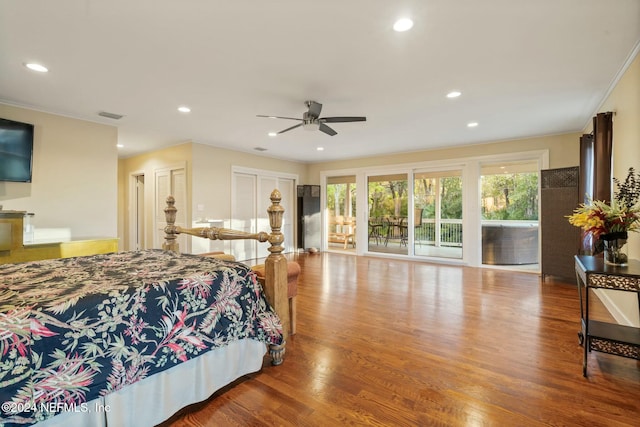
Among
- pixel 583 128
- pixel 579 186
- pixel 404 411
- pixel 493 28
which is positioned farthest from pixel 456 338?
pixel 583 128

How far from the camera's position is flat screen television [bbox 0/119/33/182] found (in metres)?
3.31

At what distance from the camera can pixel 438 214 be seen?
634cm

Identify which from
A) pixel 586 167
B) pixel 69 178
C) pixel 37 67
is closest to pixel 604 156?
pixel 586 167

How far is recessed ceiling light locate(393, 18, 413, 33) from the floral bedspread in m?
2.08

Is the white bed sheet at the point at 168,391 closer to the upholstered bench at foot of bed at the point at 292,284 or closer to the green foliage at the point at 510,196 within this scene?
the upholstered bench at foot of bed at the point at 292,284

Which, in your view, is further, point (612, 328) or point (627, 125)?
point (627, 125)

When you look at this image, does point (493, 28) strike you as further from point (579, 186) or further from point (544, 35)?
point (579, 186)

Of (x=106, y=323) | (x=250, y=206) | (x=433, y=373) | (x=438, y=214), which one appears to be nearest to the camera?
(x=106, y=323)

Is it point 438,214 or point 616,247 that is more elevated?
point 438,214

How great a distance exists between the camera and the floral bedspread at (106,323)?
1119 millimetres

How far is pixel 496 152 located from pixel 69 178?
282 inches

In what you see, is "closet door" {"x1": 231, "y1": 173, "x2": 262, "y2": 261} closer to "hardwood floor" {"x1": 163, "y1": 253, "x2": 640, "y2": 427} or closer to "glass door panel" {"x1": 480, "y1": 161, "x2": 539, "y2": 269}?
"hardwood floor" {"x1": 163, "y1": 253, "x2": 640, "y2": 427}

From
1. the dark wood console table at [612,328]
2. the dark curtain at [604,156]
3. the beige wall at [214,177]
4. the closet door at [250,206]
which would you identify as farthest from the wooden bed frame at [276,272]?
the closet door at [250,206]

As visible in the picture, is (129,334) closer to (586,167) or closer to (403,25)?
(403,25)
